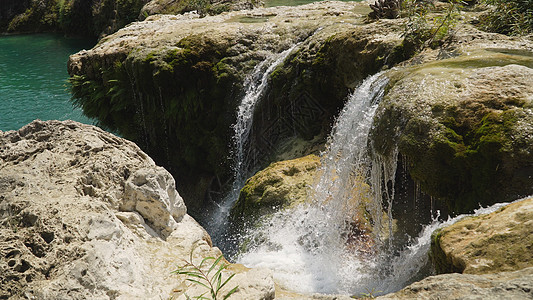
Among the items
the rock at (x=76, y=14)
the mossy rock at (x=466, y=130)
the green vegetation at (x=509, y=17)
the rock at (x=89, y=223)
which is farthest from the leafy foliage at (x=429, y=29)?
the rock at (x=76, y=14)

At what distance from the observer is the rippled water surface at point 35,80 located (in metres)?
15.5

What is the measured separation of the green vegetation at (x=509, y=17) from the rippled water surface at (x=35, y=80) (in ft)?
41.1

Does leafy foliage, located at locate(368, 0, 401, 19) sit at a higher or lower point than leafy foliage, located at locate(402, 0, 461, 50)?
higher

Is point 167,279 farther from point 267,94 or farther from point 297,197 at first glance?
point 267,94

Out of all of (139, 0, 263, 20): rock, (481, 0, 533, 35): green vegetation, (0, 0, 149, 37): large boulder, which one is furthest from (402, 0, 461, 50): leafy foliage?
(0, 0, 149, 37): large boulder

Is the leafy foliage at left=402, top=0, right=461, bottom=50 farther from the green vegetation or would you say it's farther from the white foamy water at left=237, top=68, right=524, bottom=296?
the white foamy water at left=237, top=68, right=524, bottom=296

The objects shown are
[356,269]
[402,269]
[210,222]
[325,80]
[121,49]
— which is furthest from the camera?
[121,49]

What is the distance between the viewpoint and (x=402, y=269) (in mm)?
5098

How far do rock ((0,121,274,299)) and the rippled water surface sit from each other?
10.7 meters

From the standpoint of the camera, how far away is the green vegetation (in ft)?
23.9

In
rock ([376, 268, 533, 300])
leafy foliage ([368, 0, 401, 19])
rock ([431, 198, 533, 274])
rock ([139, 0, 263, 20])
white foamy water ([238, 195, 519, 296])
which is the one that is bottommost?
white foamy water ([238, 195, 519, 296])

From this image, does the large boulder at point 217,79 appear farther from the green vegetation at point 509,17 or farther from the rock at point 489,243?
the rock at point 489,243

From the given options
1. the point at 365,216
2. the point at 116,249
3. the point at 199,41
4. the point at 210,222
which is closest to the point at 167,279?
the point at 116,249

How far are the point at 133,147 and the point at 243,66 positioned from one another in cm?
556
